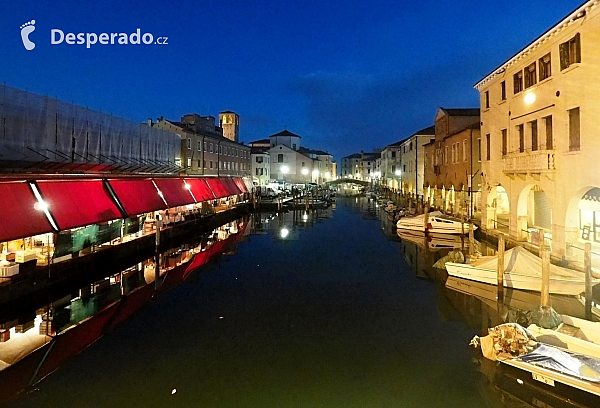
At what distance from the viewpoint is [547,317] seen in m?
11.8

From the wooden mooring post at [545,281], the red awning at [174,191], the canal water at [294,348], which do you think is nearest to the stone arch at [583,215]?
the canal water at [294,348]

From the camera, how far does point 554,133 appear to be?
1958cm

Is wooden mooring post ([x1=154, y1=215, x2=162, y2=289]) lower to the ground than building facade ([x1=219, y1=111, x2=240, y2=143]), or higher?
lower

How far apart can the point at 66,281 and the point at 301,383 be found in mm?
12866

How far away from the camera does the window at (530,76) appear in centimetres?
2177

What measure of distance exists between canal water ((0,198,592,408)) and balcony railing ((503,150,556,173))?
280 inches

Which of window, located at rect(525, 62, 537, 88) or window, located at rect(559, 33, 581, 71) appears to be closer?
window, located at rect(559, 33, 581, 71)

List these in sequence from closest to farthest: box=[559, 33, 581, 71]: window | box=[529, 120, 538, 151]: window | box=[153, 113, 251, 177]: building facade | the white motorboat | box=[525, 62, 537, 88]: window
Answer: box=[559, 33, 581, 71]: window
box=[525, 62, 537, 88]: window
box=[529, 120, 538, 151]: window
the white motorboat
box=[153, 113, 251, 177]: building facade

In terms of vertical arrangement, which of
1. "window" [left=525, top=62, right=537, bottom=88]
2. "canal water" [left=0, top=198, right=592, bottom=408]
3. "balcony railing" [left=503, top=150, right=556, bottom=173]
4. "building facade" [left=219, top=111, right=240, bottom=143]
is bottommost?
"canal water" [left=0, top=198, right=592, bottom=408]

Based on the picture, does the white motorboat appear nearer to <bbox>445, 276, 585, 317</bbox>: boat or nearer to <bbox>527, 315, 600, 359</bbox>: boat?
<bbox>445, 276, 585, 317</bbox>: boat

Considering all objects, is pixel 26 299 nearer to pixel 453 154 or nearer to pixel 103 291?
pixel 103 291

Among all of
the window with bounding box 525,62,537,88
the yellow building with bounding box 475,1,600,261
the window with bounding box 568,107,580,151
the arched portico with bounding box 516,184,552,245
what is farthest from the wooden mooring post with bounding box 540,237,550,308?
the window with bounding box 525,62,537,88

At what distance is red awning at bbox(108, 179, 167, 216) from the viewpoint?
77.1 feet

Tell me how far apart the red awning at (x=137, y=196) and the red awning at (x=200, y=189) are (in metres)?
7.20
